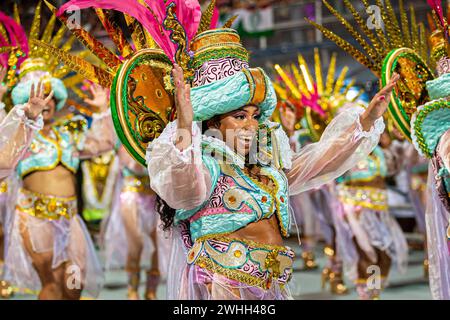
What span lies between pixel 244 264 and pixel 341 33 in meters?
9.16

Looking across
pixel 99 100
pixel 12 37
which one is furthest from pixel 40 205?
pixel 12 37

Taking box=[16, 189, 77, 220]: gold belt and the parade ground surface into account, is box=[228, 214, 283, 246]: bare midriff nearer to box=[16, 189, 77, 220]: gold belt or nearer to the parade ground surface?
box=[16, 189, 77, 220]: gold belt

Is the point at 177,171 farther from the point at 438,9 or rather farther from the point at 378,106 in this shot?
the point at 438,9

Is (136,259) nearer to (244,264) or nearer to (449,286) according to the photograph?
(449,286)

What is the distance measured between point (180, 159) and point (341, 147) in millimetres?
833

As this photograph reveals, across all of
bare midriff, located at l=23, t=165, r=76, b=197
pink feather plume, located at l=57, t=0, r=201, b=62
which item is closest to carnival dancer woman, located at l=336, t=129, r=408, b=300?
bare midriff, located at l=23, t=165, r=76, b=197

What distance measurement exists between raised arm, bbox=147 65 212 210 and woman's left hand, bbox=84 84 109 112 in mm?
2632

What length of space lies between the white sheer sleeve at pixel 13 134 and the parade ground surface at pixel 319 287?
2836mm

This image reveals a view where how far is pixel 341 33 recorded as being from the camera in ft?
38.1

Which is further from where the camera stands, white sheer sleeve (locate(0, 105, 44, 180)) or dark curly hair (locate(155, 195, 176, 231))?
white sheer sleeve (locate(0, 105, 44, 180))

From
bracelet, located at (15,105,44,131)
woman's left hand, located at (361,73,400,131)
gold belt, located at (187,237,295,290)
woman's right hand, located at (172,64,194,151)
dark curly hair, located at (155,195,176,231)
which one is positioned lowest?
gold belt, located at (187,237,295,290)

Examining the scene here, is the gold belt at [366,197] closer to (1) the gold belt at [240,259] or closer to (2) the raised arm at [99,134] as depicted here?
(2) the raised arm at [99,134]

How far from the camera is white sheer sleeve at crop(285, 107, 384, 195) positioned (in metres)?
3.14

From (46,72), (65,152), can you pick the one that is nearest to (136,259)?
(65,152)
